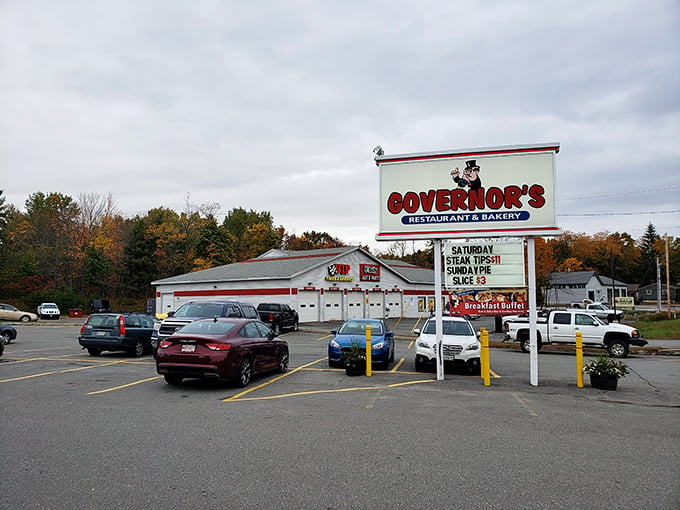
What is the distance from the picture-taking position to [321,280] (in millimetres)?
43625

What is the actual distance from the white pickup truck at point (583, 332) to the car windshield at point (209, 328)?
14736 mm

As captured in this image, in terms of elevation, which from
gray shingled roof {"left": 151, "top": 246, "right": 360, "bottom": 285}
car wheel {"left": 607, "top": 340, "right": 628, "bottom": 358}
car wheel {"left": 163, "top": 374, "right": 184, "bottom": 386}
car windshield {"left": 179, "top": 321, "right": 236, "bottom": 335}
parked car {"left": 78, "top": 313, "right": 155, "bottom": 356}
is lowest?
car wheel {"left": 607, "top": 340, "right": 628, "bottom": 358}

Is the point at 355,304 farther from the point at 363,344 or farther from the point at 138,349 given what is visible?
the point at 363,344

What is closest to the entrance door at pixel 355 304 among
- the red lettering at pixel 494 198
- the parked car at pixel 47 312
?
the parked car at pixel 47 312

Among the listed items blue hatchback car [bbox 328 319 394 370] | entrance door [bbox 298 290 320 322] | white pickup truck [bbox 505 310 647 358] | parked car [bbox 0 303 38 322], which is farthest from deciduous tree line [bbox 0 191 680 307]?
blue hatchback car [bbox 328 319 394 370]

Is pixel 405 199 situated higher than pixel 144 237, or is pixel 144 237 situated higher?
pixel 144 237

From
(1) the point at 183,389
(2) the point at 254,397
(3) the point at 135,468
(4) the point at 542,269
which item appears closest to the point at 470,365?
(2) the point at 254,397

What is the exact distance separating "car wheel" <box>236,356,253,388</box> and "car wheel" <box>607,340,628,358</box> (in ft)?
51.3

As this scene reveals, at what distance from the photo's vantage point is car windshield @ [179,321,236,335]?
11898 millimetres

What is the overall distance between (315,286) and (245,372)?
30915 mm

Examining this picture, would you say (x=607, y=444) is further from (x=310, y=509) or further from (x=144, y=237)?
(x=144, y=237)

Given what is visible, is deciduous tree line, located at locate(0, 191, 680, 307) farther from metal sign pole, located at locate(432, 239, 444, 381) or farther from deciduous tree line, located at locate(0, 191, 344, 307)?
metal sign pole, located at locate(432, 239, 444, 381)

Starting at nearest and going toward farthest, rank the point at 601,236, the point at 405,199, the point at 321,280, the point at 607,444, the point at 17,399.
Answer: the point at 607,444 < the point at 17,399 < the point at 405,199 < the point at 321,280 < the point at 601,236

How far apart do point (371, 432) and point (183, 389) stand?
5345 mm
